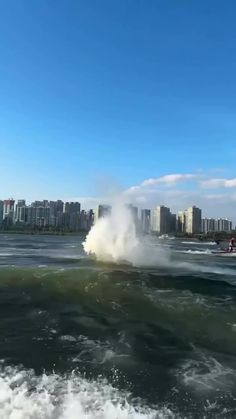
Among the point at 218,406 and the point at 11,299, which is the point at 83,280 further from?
the point at 218,406

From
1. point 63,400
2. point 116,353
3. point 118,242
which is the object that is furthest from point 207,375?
point 118,242

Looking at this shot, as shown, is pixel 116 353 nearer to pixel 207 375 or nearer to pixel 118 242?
pixel 207 375

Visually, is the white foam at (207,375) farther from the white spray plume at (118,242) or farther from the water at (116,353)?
the white spray plume at (118,242)

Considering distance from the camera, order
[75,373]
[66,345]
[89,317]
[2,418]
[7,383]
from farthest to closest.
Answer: [89,317], [66,345], [75,373], [7,383], [2,418]

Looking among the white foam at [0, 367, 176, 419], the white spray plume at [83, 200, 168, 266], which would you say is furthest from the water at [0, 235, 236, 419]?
the white spray plume at [83, 200, 168, 266]

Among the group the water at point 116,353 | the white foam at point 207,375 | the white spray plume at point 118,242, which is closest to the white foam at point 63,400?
the water at point 116,353

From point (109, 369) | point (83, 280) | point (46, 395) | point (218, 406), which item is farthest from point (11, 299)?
point (218, 406)

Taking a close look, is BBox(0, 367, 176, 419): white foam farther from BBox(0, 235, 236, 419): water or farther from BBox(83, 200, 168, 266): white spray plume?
BBox(83, 200, 168, 266): white spray plume
